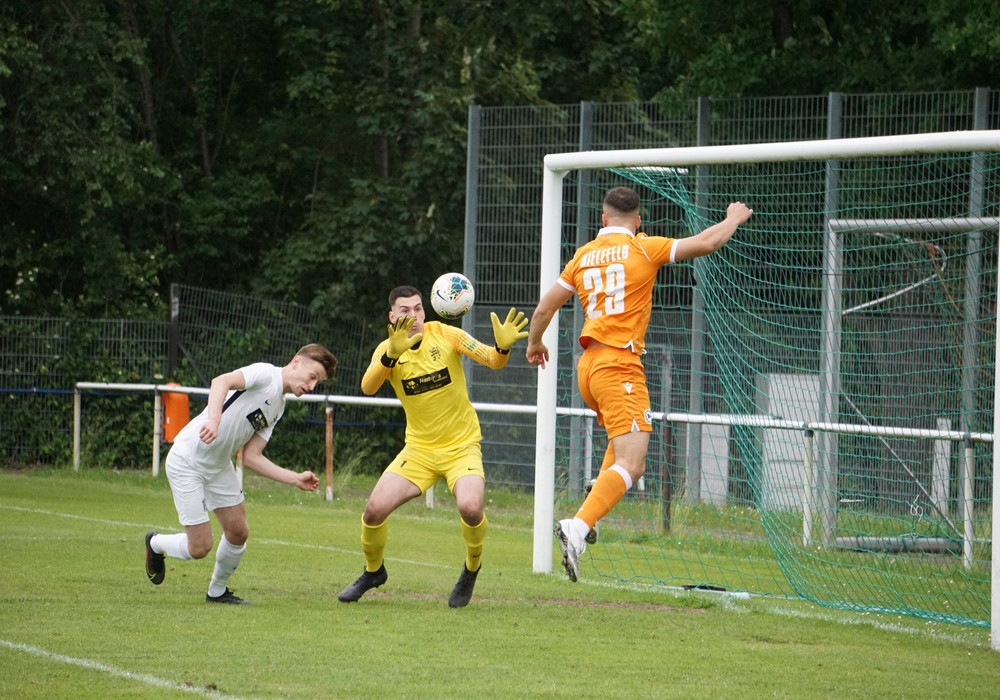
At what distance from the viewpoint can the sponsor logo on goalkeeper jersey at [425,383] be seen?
805 centimetres

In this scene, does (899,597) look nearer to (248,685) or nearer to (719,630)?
(719,630)

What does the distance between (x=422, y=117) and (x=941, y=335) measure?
1123 centimetres

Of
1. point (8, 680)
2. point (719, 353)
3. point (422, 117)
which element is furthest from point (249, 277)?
point (8, 680)

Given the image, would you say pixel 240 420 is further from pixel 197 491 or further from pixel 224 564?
pixel 224 564

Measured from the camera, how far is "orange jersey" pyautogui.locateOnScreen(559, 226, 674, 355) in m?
7.56

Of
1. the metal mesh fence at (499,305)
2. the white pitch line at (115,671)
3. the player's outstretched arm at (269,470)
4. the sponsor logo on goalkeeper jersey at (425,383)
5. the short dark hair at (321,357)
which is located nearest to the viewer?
the white pitch line at (115,671)

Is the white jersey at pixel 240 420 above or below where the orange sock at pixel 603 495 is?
above

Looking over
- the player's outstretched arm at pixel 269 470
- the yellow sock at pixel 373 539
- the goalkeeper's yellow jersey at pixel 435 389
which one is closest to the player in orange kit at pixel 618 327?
the goalkeeper's yellow jersey at pixel 435 389

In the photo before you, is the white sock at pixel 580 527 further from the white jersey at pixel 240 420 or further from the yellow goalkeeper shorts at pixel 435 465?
the white jersey at pixel 240 420

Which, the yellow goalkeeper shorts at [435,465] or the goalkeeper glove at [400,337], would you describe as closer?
the goalkeeper glove at [400,337]

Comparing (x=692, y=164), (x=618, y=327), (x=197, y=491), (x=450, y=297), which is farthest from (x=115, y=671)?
(x=692, y=164)

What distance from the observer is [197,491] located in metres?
7.85

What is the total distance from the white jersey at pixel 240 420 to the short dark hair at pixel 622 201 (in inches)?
88.0

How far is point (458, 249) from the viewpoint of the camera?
72.9ft
